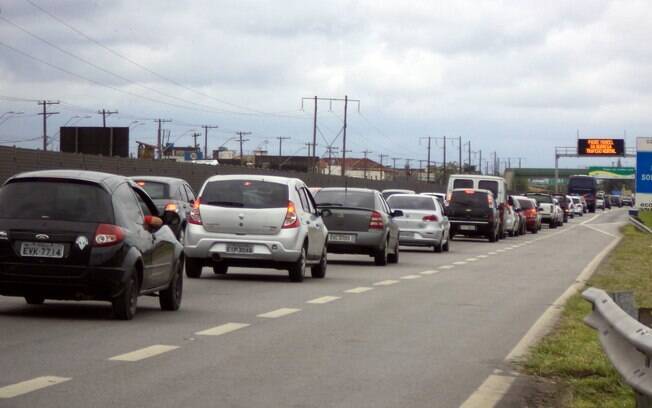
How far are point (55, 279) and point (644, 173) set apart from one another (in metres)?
37.9

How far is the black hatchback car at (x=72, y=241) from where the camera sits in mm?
13852

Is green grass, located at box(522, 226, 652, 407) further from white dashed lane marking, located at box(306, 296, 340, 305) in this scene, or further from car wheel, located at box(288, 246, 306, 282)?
car wheel, located at box(288, 246, 306, 282)

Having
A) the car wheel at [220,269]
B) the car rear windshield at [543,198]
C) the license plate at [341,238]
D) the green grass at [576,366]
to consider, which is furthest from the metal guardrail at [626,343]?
the car rear windshield at [543,198]

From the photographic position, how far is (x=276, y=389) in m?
9.48

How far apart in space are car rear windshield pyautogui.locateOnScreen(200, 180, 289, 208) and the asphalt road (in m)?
1.18

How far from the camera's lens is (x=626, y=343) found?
27.1ft

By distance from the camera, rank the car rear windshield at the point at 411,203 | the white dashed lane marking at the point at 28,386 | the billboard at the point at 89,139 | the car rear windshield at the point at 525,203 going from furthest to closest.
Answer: the billboard at the point at 89,139, the car rear windshield at the point at 525,203, the car rear windshield at the point at 411,203, the white dashed lane marking at the point at 28,386

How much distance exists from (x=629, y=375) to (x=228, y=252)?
549 inches

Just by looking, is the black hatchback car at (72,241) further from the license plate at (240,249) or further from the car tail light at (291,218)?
the car tail light at (291,218)

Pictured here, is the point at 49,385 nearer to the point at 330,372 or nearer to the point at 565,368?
the point at 330,372

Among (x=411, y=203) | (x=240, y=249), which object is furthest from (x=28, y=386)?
(x=411, y=203)

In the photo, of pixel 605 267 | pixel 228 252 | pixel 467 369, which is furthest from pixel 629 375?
pixel 605 267

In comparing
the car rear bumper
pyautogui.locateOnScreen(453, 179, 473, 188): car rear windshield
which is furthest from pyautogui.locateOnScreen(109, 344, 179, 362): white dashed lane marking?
pyautogui.locateOnScreen(453, 179, 473, 188): car rear windshield

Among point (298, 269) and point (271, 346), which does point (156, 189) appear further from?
point (271, 346)
